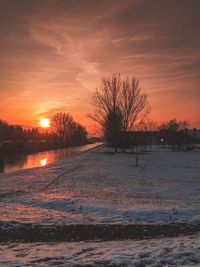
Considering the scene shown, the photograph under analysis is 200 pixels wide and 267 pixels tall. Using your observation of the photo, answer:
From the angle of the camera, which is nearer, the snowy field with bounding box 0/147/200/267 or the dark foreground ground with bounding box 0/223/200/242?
the snowy field with bounding box 0/147/200/267

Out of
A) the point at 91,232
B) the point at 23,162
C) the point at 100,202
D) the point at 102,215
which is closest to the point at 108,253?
A: the point at 91,232

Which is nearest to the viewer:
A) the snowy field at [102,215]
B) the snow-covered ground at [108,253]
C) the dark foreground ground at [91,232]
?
the snow-covered ground at [108,253]

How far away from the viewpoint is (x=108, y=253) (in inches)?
275

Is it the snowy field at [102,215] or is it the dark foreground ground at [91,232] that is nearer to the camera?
the snowy field at [102,215]

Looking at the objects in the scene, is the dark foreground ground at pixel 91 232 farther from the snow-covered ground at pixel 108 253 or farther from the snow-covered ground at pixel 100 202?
the snow-covered ground at pixel 100 202

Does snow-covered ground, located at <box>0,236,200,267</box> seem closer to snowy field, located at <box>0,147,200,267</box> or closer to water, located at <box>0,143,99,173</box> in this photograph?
snowy field, located at <box>0,147,200,267</box>

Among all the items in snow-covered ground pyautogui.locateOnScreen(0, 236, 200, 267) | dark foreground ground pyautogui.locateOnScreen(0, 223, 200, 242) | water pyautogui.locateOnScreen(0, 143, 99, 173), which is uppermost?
snow-covered ground pyautogui.locateOnScreen(0, 236, 200, 267)

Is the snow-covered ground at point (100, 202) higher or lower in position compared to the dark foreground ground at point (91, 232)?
higher

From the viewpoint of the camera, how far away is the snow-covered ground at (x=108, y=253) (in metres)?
6.44

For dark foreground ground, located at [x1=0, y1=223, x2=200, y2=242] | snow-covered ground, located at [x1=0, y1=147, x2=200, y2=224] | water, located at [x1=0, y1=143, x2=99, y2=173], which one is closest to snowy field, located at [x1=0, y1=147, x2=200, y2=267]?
snow-covered ground, located at [x1=0, y1=147, x2=200, y2=224]

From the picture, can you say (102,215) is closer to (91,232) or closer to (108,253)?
(91,232)

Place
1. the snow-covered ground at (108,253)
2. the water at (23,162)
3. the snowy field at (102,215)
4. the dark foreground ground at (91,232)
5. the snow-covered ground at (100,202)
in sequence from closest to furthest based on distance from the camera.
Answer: the snow-covered ground at (108,253), the snowy field at (102,215), the dark foreground ground at (91,232), the snow-covered ground at (100,202), the water at (23,162)

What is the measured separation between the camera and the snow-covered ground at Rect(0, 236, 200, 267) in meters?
6.44

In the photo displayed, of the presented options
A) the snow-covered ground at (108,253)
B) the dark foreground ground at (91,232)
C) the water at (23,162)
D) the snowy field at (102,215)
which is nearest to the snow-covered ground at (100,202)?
the snowy field at (102,215)
